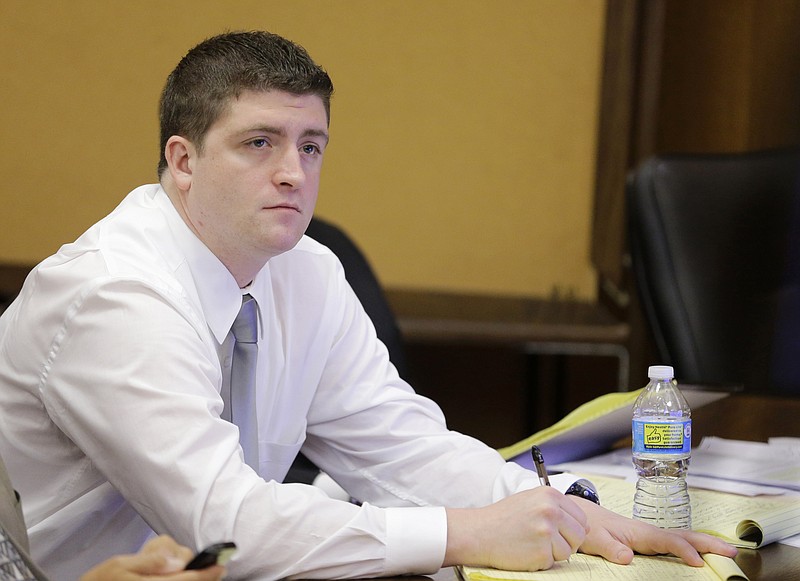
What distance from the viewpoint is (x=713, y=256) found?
2.31 m

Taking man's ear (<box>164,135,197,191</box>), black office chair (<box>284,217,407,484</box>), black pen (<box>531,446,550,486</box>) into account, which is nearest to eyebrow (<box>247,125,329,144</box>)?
man's ear (<box>164,135,197,191</box>)

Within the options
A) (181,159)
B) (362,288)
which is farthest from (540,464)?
(362,288)

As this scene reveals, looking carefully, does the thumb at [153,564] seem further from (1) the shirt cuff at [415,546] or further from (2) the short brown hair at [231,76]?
(2) the short brown hair at [231,76]

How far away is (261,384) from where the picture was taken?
146 centimetres

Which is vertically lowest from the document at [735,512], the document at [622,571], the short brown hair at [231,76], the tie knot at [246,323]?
the document at [735,512]

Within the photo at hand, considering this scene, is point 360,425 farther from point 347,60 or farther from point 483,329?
point 347,60

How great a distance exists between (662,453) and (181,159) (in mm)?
696

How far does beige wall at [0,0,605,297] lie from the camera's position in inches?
138

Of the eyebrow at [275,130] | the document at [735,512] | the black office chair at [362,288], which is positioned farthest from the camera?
the black office chair at [362,288]

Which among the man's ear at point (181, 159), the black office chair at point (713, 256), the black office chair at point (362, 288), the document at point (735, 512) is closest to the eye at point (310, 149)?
the man's ear at point (181, 159)

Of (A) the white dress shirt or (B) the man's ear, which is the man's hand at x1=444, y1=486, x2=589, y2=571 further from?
(B) the man's ear

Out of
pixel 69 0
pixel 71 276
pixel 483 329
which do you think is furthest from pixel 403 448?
pixel 69 0

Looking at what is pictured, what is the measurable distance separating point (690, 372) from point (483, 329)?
105cm

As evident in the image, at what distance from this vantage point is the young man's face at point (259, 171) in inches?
49.0
